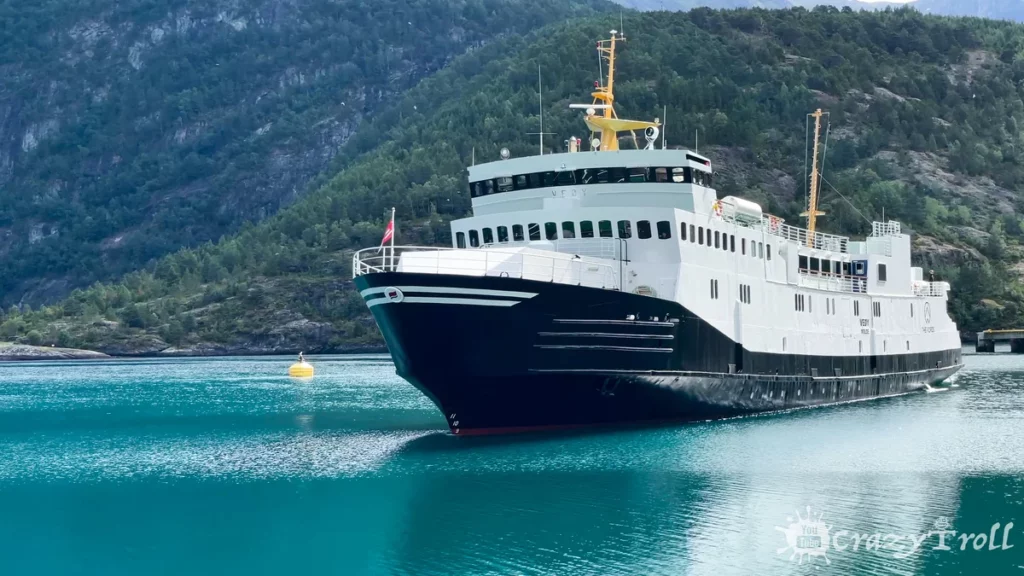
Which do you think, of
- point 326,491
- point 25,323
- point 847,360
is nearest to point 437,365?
point 326,491

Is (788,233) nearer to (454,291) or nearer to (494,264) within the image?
(494,264)

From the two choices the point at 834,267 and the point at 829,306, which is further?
the point at 834,267

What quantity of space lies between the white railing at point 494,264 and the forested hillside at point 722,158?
102 metres

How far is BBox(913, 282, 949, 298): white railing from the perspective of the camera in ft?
195

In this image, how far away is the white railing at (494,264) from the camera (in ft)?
112

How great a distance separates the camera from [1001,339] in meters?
114

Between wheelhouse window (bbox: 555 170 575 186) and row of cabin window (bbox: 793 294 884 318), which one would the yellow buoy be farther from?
wheelhouse window (bbox: 555 170 575 186)

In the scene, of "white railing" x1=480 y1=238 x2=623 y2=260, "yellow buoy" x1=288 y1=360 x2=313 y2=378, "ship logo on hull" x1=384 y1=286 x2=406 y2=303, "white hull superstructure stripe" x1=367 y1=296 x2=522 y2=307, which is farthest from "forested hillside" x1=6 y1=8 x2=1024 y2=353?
"ship logo on hull" x1=384 y1=286 x2=406 y2=303

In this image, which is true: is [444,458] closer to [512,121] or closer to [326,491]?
[326,491]

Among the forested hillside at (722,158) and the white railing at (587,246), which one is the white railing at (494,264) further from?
the forested hillside at (722,158)

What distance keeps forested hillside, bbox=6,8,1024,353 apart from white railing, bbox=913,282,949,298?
6974cm

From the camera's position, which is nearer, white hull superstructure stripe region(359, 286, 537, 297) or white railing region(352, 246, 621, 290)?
white hull superstructure stripe region(359, 286, 537, 297)

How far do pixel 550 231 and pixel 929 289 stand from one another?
2969 centimetres

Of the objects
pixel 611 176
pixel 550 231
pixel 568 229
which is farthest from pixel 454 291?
pixel 611 176
